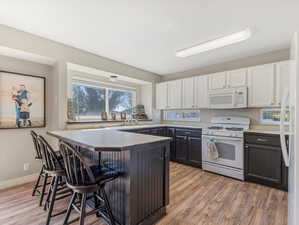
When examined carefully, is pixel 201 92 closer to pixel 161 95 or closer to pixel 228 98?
pixel 228 98

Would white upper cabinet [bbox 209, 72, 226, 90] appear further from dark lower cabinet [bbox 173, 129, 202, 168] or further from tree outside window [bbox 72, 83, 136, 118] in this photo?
tree outside window [bbox 72, 83, 136, 118]

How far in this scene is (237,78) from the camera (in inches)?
133

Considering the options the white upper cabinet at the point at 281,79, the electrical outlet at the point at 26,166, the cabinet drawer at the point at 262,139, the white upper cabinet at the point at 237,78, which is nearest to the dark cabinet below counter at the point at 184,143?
the cabinet drawer at the point at 262,139

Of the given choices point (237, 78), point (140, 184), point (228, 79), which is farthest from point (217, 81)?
point (140, 184)

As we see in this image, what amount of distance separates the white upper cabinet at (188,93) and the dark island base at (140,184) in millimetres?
2474

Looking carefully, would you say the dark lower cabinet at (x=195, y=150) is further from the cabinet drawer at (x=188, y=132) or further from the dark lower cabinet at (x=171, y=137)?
the dark lower cabinet at (x=171, y=137)

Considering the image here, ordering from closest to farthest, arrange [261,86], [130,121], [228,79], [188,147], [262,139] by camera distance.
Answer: [262,139], [261,86], [228,79], [188,147], [130,121]

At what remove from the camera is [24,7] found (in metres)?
1.94

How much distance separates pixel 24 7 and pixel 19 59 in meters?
1.19

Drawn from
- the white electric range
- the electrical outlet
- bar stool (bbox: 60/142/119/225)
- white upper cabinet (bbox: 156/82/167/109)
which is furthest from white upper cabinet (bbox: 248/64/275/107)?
the electrical outlet

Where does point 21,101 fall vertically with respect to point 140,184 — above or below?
above

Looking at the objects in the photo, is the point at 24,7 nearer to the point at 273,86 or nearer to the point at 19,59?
the point at 19,59

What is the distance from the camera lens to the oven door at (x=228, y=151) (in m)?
3.00

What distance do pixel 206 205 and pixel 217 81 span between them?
2.62 meters
